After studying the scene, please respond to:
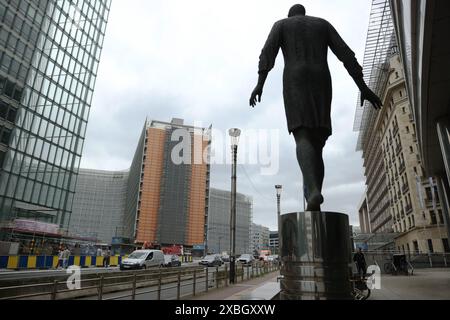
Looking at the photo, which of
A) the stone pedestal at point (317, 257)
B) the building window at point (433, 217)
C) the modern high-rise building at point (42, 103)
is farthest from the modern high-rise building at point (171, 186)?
the stone pedestal at point (317, 257)

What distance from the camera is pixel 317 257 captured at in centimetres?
304

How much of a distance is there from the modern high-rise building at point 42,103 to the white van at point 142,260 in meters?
17.3

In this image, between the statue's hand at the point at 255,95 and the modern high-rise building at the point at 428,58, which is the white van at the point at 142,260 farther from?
the statue's hand at the point at 255,95

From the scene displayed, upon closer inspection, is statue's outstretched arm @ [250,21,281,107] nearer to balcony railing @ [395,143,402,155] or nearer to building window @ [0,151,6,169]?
building window @ [0,151,6,169]

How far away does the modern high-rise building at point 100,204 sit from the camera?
10875cm

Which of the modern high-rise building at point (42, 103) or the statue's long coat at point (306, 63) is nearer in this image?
the statue's long coat at point (306, 63)

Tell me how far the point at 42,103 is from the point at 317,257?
43613 millimetres

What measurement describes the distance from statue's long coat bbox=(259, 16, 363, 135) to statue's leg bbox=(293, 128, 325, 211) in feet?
0.40

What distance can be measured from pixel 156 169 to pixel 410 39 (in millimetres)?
83901

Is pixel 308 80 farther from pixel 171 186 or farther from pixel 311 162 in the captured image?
pixel 171 186

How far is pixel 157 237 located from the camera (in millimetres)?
85938

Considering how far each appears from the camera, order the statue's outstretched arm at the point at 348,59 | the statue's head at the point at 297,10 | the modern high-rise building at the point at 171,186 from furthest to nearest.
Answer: the modern high-rise building at the point at 171,186 → the statue's head at the point at 297,10 → the statue's outstretched arm at the point at 348,59

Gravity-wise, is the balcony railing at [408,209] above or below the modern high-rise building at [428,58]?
above

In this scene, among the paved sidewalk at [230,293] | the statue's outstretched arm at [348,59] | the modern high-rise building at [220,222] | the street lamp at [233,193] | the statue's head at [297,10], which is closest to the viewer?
the statue's outstretched arm at [348,59]
